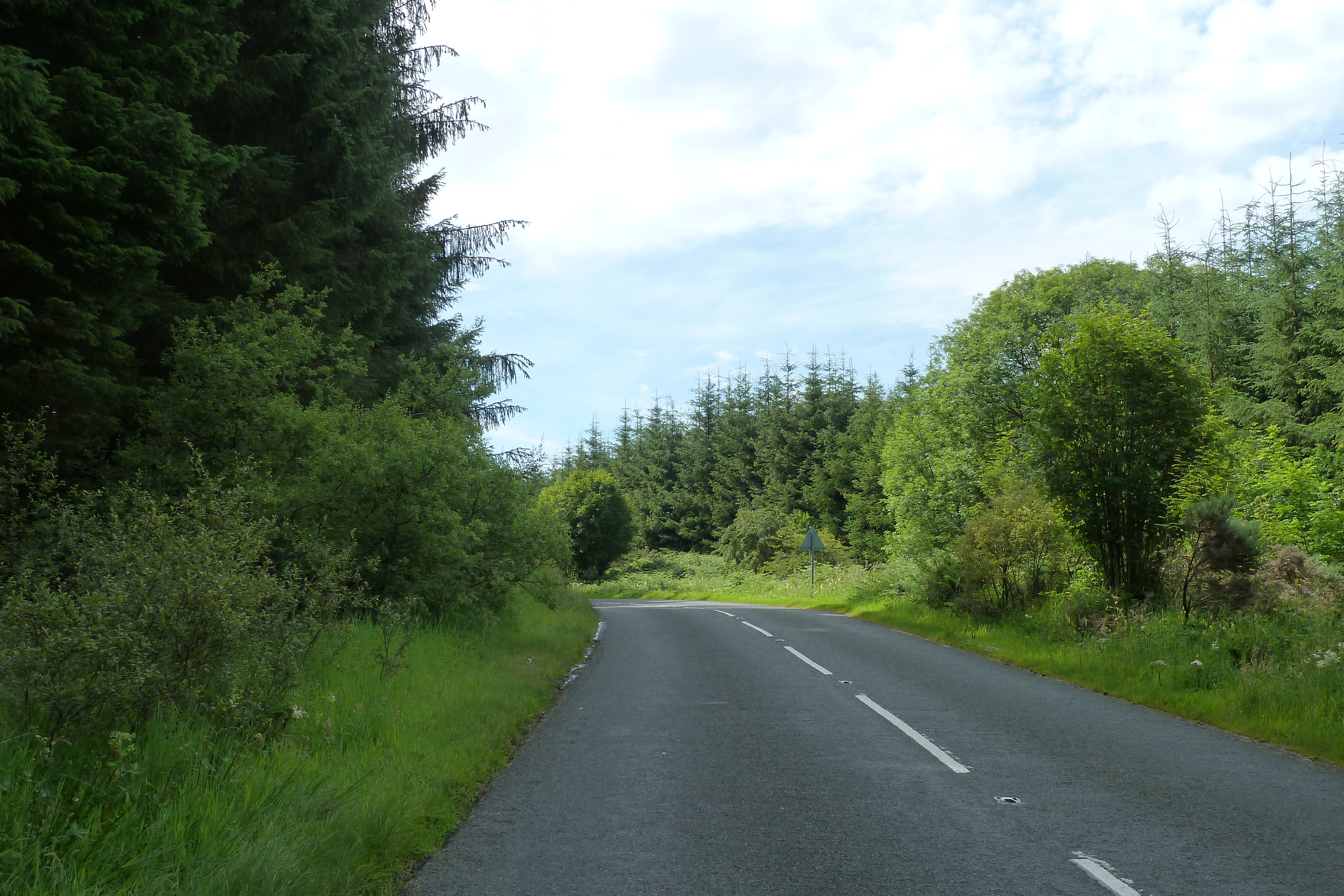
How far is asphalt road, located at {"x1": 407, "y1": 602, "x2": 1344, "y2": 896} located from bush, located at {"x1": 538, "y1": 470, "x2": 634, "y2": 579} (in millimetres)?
53065

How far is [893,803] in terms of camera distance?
19.6ft

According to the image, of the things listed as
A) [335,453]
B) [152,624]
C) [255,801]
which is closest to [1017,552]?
[335,453]

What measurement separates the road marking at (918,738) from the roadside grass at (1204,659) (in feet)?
10.9

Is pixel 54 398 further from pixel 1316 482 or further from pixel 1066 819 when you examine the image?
pixel 1316 482

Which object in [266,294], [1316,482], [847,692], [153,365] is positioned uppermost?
[266,294]

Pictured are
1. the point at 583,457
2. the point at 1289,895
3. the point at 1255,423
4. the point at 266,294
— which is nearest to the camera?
the point at 1289,895

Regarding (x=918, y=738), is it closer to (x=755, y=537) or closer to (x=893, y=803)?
(x=893, y=803)

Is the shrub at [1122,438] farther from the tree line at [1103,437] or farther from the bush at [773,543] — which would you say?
the bush at [773,543]

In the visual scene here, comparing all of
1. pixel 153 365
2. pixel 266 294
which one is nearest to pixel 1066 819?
pixel 153 365

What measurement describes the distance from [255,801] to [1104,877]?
493 centimetres

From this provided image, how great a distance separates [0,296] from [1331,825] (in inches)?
459

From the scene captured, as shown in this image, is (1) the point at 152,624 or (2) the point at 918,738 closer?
(1) the point at 152,624

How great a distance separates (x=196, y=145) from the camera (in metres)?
9.30

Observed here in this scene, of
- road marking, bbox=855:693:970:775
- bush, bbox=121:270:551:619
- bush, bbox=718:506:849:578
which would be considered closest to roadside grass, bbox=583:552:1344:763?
road marking, bbox=855:693:970:775
